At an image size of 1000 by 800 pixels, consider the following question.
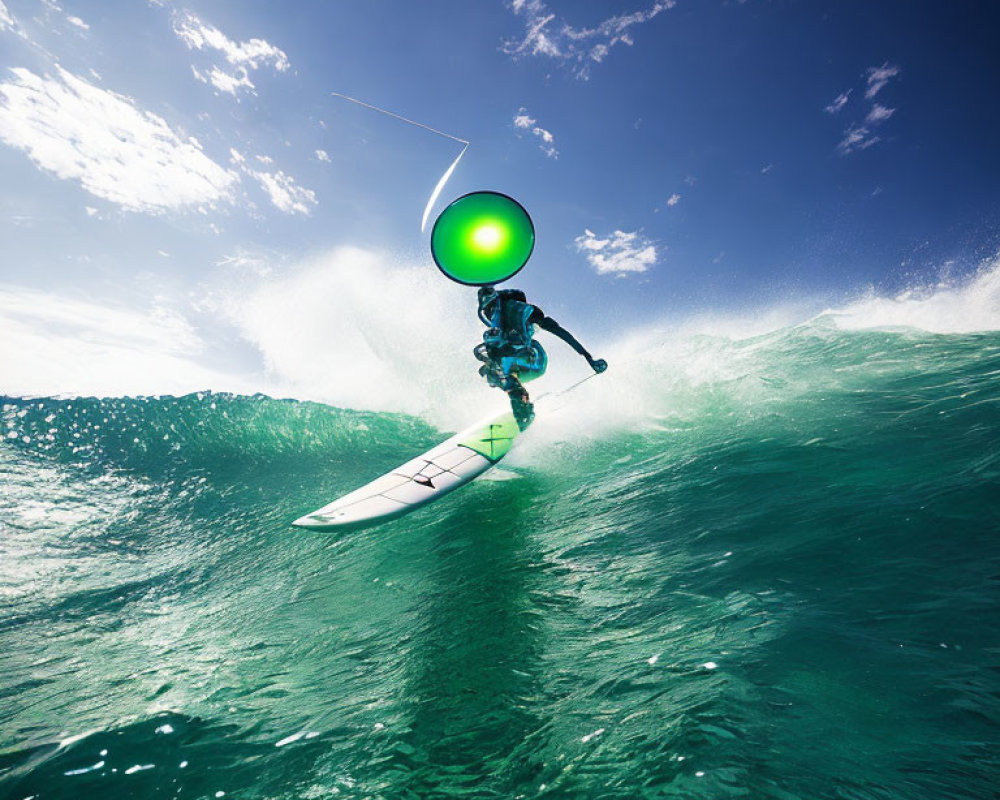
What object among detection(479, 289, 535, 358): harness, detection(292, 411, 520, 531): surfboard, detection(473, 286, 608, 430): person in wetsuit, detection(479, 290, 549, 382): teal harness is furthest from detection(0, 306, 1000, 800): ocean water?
detection(479, 289, 535, 358): harness

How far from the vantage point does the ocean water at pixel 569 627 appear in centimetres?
213

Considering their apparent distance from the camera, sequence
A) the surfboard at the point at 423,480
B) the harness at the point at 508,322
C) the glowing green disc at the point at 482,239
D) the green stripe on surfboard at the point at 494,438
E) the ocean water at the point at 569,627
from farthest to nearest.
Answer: the green stripe on surfboard at the point at 494,438 → the harness at the point at 508,322 → the glowing green disc at the point at 482,239 → the surfboard at the point at 423,480 → the ocean water at the point at 569,627

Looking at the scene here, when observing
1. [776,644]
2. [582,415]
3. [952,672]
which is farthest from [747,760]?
[582,415]

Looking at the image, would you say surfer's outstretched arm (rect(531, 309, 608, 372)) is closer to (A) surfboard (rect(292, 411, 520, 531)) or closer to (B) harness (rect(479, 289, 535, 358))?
(B) harness (rect(479, 289, 535, 358))

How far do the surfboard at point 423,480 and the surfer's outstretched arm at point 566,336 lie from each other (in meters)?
2.08

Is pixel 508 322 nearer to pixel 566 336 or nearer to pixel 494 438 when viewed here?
pixel 566 336

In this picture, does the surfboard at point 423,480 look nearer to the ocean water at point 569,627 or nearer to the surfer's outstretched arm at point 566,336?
the ocean water at point 569,627

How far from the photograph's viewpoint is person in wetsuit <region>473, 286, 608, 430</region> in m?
6.44

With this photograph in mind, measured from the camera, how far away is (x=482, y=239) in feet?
19.9

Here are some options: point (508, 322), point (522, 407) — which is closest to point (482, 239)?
point (508, 322)

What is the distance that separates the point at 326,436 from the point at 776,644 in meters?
12.5

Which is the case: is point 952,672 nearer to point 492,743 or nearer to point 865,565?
point 865,565

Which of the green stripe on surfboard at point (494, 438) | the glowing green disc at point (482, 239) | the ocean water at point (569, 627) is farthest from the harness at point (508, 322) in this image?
the ocean water at point (569, 627)

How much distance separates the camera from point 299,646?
4.30m
